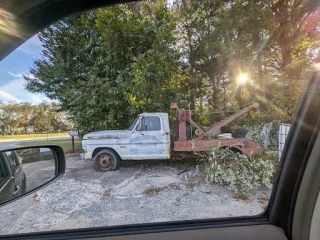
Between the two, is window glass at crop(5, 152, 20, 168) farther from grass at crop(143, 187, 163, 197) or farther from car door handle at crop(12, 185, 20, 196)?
grass at crop(143, 187, 163, 197)

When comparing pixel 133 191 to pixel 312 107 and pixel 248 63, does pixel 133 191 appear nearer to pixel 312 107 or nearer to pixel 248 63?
pixel 312 107

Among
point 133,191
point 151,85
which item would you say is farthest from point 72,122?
point 133,191

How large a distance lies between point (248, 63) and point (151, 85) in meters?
2.93

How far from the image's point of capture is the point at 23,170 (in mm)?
1068

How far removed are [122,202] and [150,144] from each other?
163 centimetres

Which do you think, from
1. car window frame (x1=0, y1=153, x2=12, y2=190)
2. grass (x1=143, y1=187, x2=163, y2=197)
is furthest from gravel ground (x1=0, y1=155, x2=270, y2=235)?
car window frame (x1=0, y1=153, x2=12, y2=190)

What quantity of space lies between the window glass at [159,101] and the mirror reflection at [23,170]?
1270 mm

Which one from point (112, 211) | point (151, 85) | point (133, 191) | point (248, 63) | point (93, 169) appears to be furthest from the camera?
point (248, 63)

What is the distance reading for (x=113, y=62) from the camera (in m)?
4.92

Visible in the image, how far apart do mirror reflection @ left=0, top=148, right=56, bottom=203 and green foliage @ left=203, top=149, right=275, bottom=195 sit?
8.41 ft

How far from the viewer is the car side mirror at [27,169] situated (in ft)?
2.92

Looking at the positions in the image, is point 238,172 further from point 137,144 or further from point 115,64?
point 115,64

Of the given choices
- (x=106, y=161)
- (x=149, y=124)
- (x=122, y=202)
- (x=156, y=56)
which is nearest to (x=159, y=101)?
(x=149, y=124)

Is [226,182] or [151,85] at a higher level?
[151,85]
